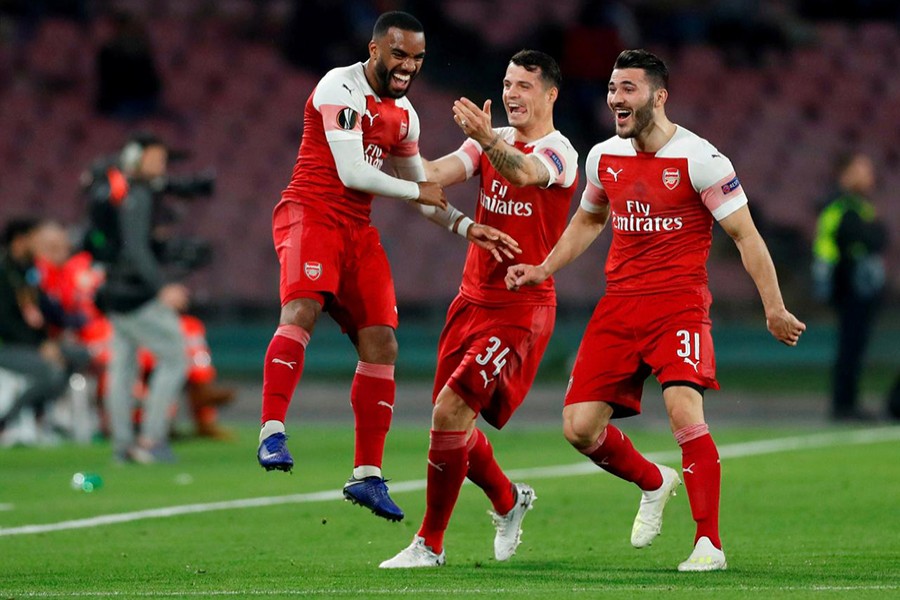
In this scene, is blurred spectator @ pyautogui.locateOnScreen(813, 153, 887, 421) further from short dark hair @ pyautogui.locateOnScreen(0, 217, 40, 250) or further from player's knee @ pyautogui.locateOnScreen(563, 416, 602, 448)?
player's knee @ pyautogui.locateOnScreen(563, 416, 602, 448)

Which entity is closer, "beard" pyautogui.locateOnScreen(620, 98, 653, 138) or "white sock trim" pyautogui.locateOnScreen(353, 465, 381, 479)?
"beard" pyautogui.locateOnScreen(620, 98, 653, 138)

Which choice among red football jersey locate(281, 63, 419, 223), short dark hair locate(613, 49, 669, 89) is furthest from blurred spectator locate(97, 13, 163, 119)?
short dark hair locate(613, 49, 669, 89)

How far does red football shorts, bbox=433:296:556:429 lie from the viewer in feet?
25.3

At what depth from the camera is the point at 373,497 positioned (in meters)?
7.40

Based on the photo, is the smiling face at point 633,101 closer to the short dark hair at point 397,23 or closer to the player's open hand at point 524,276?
the player's open hand at point 524,276

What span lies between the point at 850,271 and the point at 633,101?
9.90 meters

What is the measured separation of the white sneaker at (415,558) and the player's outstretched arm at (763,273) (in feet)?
5.92

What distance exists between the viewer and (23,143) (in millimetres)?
20953

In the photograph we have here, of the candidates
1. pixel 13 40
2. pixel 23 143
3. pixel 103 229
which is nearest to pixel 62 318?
pixel 103 229

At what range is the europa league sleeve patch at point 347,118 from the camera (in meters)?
7.54

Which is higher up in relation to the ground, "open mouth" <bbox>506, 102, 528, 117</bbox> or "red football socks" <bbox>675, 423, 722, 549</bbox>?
"open mouth" <bbox>506, 102, 528, 117</bbox>

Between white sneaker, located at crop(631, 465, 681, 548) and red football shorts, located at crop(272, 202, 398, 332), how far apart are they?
144cm

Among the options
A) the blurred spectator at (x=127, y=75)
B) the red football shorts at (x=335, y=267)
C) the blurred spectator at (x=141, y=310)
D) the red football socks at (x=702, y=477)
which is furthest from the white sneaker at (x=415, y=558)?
the blurred spectator at (x=127, y=75)

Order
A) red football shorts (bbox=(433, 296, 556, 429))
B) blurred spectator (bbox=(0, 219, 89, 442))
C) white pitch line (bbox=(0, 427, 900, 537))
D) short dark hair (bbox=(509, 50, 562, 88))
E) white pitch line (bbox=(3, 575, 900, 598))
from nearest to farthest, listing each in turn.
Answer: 1. white pitch line (bbox=(3, 575, 900, 598))
2. red football shorts (bbox=(433, 296, 556, 429))
3. short dark hair (bbox=(509, 50, 562, 88))
4. white pitch line (bbox=(0, 427, 900, 537))
5. blurred spectator (bbox=(0, 219, 89, 442))
